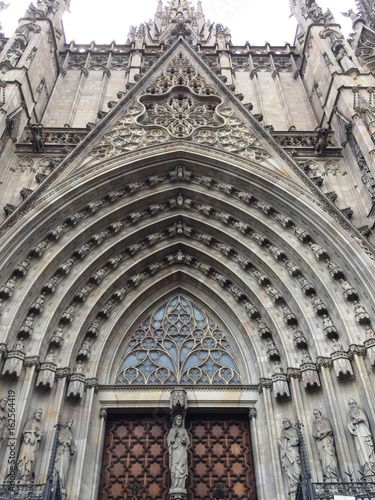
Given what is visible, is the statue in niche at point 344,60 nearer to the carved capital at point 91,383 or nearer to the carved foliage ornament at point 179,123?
the carved foliage ornament at point 179,123

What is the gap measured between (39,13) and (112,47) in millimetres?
3091

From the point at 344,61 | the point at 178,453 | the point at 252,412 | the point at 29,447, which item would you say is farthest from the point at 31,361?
the point at 344,61

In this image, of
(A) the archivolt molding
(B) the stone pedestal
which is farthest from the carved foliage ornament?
(B) the stone pedestal

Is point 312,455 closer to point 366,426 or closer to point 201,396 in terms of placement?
point 366,426

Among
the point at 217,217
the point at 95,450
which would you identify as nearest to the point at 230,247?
the point at 217,217

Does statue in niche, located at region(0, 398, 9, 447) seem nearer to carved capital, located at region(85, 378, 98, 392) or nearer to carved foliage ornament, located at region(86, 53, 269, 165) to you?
carved capital, located at region(85, 378, 98, 392)

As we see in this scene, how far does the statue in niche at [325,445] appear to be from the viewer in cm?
799

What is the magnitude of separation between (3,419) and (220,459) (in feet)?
14.3

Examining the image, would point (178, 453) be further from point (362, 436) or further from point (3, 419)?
point (362, 436)

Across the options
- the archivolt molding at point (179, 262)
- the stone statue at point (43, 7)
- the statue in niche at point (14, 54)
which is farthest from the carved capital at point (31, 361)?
the stone statue at point (43, 7)

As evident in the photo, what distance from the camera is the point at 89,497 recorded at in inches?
337

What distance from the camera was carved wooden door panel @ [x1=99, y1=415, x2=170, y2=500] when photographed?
9.12m

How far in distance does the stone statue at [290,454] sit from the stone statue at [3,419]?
4.97 metres

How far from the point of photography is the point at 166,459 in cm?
952
